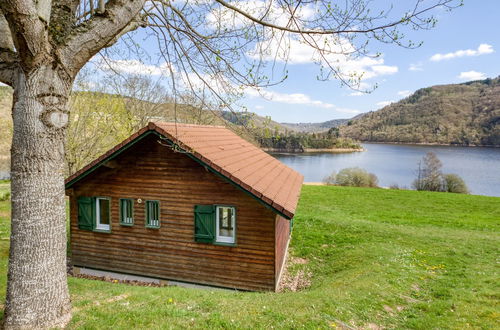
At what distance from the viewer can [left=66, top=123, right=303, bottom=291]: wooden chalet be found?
852 cm

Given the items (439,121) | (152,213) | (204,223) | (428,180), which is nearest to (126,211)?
(152,213)

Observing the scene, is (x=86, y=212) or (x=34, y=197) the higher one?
(x=34, y=197)

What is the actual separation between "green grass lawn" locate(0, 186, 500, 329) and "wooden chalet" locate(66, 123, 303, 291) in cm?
128

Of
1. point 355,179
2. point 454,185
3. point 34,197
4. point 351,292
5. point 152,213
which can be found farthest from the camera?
point 355,179

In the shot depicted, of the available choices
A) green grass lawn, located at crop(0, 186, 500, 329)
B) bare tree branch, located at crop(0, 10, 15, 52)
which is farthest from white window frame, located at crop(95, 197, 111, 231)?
bare tree branch, located at crop(0, 10, 15, 52)

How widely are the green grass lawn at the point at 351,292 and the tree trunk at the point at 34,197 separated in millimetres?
685

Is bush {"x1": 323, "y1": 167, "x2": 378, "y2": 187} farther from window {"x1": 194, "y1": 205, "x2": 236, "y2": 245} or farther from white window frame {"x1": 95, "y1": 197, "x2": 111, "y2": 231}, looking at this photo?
white window frame {"x1": 95, "y1": 197, "x2": 111, "y2": 231}

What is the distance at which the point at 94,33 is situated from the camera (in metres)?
4.23

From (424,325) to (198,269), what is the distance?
19.1ft

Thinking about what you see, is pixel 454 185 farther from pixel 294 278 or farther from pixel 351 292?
pixel 351 292

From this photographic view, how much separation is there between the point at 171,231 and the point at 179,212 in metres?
0.65

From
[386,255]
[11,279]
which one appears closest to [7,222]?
[11,279]

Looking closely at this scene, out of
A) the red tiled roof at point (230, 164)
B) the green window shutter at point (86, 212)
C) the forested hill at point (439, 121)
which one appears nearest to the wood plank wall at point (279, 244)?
the red tiled roof at point (230, 164)

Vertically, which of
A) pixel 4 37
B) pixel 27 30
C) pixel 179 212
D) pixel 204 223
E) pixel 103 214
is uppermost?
pixel 4 37
